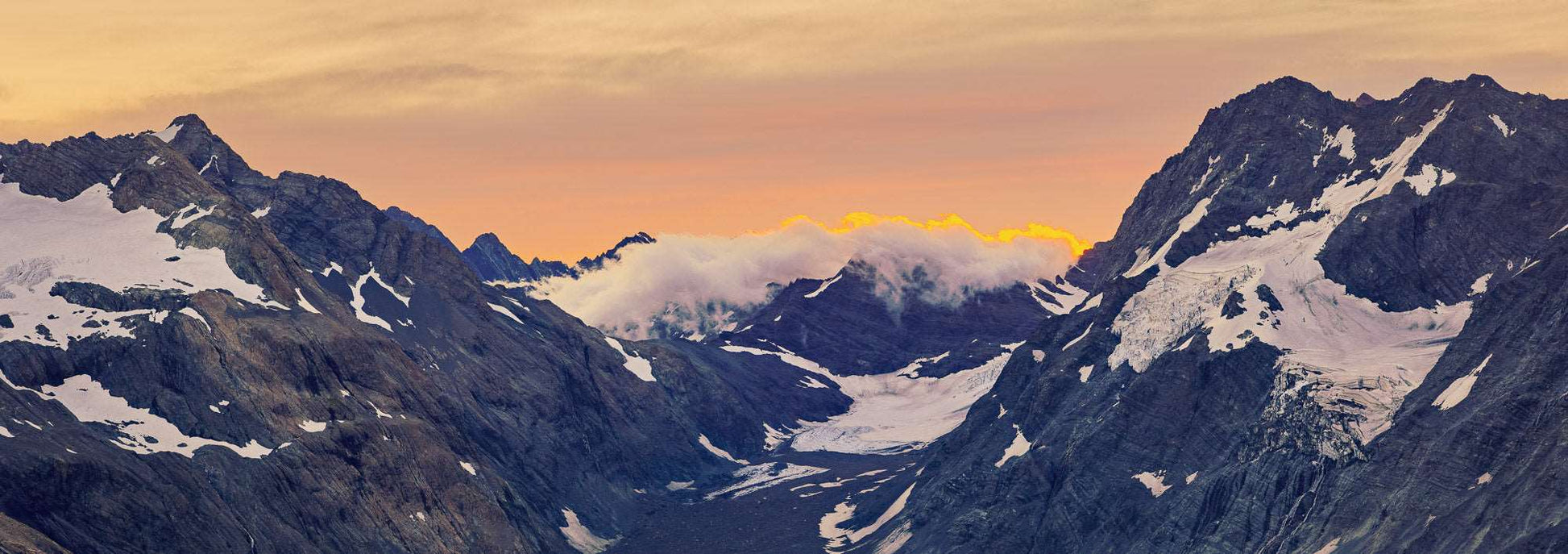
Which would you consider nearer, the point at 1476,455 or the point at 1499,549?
the point at 1499,549

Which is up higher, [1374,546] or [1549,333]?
[1549,333]

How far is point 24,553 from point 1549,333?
16976 centimetres

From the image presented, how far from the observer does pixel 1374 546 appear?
639ft

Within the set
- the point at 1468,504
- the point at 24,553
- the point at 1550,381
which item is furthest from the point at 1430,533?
the point at 24,553

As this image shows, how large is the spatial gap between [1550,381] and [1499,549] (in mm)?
26911

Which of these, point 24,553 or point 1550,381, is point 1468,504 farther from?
point 24,553

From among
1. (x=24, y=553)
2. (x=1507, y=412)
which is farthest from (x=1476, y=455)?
(x=24, y=553)

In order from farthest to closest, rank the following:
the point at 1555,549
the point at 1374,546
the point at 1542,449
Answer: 1. the point at 1374,546
2. the point at 1542,449
3. the point at 1555,549

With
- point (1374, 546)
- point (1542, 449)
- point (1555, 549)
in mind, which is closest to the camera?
point (1555, 549)

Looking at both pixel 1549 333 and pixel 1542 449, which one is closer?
pixel 1542 449

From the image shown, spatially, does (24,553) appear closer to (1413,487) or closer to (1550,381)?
(1413,487)

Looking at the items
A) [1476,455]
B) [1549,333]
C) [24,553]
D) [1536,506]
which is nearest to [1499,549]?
[1536,506]

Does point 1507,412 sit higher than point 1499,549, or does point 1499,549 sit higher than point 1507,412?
point 1507,412

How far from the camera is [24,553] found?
198 m
